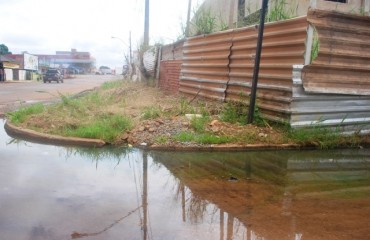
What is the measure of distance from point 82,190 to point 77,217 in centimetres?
76

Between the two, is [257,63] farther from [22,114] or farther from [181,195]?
[22,114]

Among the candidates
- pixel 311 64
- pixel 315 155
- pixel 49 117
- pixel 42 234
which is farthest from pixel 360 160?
pixel 49 117

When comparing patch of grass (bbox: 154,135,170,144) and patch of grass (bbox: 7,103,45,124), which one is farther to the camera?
patch of grass (bbox: 7,103,45,124)

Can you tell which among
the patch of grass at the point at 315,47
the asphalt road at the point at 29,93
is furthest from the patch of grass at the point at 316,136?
the asphalt road at the point at 29,93

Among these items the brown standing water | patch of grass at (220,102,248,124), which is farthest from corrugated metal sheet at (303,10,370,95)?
patch of grass at (220,102,248,124)

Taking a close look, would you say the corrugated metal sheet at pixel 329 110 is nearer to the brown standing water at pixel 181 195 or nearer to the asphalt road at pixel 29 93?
the brown standing water at pixel 181 195

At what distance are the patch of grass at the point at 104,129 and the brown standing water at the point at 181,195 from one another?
0.51 m

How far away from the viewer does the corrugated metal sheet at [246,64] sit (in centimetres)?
646

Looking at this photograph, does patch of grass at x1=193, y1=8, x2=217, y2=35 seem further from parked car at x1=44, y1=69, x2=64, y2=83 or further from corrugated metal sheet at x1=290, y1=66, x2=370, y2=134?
parked car at x1=44, y1=69, x2=64, y2=83

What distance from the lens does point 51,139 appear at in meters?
6.46

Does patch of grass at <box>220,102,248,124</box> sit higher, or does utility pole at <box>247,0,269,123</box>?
utility pole at <box>247,0,269,123</box>

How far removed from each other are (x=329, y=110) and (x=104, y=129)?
433cm

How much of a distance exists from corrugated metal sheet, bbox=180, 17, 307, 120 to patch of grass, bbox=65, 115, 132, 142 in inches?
108

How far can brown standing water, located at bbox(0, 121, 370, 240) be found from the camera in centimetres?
296
